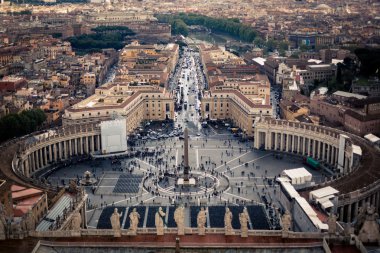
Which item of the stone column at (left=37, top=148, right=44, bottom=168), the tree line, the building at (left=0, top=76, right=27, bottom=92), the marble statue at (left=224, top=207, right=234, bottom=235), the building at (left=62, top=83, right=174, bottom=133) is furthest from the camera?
the building at (left=0, top=76, right=27, bottom=92)

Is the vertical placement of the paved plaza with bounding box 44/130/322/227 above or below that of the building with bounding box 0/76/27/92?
below

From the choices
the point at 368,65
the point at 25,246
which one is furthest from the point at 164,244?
the point at 368,65

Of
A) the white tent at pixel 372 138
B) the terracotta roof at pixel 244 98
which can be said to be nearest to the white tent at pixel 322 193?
the white tent at pixel 372 138

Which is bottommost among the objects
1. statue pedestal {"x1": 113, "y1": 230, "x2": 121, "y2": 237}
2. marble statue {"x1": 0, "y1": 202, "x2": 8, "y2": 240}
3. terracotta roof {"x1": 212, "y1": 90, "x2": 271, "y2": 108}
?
terracotta roof {"x1": 212, "y1": 90, "x2": 271, "y2": 108}

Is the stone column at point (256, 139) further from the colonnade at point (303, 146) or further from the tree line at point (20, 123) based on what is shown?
the tree line at point (20, 123)

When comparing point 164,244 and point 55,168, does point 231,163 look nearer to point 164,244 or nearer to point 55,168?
point 55,168

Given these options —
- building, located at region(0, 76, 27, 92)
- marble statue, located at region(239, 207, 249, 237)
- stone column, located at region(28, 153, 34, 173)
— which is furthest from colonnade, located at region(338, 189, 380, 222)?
building, located at region(0, 76, 27, 92)

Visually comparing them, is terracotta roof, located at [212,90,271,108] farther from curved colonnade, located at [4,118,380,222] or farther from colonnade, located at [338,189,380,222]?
colonnade, located at [338,189,380,222]
